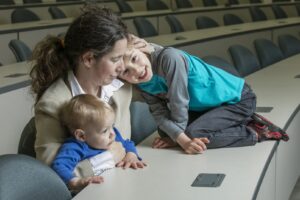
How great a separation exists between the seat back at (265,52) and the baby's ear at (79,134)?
301cm

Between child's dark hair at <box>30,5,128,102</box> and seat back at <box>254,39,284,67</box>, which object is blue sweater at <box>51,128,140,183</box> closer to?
child's dark hair at <box>30,5,128,102</box>

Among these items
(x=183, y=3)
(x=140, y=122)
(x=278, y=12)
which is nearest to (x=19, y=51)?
(x=140, y=122)

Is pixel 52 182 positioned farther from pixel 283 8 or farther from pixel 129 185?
pixel 283 8

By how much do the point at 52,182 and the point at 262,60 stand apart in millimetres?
3304

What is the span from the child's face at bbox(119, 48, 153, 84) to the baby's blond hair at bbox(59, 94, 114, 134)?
0.17 meters

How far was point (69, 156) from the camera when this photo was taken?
70.4 inches

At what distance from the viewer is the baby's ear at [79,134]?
181cm

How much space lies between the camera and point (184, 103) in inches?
79.0

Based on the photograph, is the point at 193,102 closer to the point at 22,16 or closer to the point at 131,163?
the point at 131,163

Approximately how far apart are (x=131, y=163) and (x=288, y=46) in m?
3.56

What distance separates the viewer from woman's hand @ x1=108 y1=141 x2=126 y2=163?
193cm

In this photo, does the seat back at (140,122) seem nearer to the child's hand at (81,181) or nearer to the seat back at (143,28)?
the child's hand at (81,181)

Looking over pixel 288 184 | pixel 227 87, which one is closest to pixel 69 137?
pixel 227 87

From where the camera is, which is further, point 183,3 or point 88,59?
point 183,3
